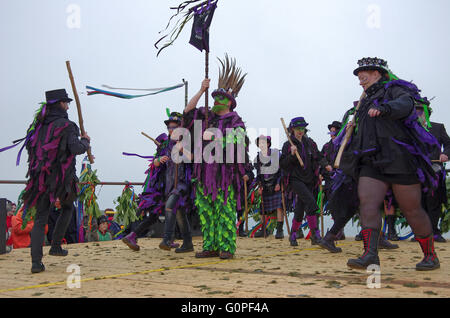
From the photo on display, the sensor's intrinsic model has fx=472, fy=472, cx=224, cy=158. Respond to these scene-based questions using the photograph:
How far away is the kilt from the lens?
9219mm

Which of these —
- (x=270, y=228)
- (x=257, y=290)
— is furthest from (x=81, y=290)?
(x=270, y=228)

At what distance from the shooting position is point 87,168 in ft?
30.2

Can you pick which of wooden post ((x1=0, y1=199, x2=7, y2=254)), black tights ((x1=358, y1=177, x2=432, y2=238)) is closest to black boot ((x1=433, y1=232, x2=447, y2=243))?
black tights ((x1=358, y1=177, x2=432, y2=238))

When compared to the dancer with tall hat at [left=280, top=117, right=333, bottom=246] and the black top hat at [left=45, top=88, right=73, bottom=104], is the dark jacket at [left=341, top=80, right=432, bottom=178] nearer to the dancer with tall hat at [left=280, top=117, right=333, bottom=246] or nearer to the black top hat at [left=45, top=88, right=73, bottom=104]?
the dancer with tall hat at [left=280, top=117, right=333, bottom=246]

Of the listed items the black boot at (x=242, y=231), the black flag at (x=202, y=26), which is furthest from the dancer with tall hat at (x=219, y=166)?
the black boot at (x=242, y=231)

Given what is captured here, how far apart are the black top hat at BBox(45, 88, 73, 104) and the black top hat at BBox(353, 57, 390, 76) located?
281 centimetres

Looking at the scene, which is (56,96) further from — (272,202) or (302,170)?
(272,202)

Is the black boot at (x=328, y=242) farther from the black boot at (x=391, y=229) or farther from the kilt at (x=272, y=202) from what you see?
the kilt at (x=272, y=202)

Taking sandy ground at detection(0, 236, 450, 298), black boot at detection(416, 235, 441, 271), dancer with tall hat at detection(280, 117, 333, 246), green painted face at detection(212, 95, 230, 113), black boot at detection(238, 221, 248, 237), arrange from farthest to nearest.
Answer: black boot at detection(238, 221, 248, 237) < dancer with tall hat at detection(280, 117, 333, 246) < green painted face at detection(212, 95, 230, 113) < black boot at detection(416, 235, 441, 271) < sandy ground at detection(0, 236, 450, 298)

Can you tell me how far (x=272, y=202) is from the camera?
30.7ft

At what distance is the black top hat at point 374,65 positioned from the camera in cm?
408

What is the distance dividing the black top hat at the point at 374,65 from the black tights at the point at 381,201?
0.98 meters
